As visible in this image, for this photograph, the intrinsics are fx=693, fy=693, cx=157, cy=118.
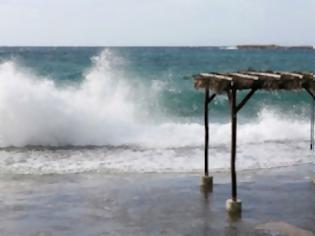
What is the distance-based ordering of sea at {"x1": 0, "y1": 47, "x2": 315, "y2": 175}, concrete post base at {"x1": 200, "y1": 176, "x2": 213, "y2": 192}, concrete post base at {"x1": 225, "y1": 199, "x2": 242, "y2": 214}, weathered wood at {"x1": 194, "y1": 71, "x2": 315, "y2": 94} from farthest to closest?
sea at {"x1": 0, "y1": 47, "x2": 315, "y2": 175} < concrete post base at {"x1": 200, "y1": 176, "x2": 213, "y2": 192} < concrete post base at {"x1": 225, "y1": 199, "x2": 242, "y2": 214} < weathered wood at {"x1": 194, "y1": 71, "x2": 315, "y2": 94}

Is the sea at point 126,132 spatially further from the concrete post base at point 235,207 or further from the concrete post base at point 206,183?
the concrete post base at point 235,207

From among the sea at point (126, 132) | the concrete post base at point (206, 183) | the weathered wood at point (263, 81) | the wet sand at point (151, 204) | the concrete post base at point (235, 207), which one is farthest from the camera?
the sea at point (126, 132)

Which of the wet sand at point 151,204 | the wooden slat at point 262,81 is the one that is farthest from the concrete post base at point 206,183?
the wooden slat at point 262,81

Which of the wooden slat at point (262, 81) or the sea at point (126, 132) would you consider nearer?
the wooden slat at point (262, 81)

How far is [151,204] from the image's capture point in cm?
1389

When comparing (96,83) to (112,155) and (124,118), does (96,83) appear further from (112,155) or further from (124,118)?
(112,155)

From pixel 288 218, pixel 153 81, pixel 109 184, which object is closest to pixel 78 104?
pixel 109 184

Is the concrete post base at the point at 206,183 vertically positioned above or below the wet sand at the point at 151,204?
above

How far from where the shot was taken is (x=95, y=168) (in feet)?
59.7

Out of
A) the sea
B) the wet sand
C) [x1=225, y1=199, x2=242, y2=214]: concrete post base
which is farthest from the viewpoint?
the sea

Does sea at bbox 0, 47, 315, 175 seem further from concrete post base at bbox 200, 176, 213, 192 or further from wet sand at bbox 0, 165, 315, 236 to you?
concrete post base at bbox 200, 176, 213, 192

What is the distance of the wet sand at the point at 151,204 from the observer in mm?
12031

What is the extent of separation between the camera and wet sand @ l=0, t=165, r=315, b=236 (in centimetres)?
1203

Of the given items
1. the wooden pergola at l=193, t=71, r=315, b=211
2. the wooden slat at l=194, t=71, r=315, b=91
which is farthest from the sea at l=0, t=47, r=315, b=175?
the wooden pergola at l=193, t=71, r=315, b=211
